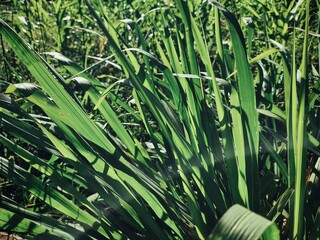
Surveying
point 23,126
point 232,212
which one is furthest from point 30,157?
point 232,212

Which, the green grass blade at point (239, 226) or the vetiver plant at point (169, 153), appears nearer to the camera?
the green grass blade at point (239, 226)

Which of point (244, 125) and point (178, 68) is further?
point (178, 68)

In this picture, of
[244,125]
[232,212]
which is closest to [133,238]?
[244,125]

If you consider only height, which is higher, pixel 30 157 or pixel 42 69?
pixel 42 69

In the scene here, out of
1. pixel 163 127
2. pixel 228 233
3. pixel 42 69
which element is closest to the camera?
pixel 228 233

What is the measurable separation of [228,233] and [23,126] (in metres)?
0.59

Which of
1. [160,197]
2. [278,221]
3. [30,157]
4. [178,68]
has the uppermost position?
[178,68]

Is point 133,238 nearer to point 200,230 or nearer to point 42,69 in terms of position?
point 200,230

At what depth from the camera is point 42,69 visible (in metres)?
1.15

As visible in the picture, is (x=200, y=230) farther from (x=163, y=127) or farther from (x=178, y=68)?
(x=178, y=68)

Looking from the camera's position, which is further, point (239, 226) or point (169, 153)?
point (169, 153)

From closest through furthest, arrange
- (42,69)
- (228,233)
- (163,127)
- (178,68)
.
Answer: (228,233) → (42,69) → (163,127) → (178,68)

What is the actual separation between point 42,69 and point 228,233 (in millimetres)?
565

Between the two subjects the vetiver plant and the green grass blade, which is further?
the vetiver plant
